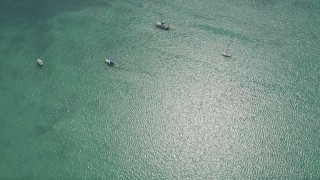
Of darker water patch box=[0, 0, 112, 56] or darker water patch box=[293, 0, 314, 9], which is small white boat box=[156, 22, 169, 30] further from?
darker water patch box=[293, 0, 314, 9]

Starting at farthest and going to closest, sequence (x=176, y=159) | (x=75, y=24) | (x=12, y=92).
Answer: (x=75, y=24) → (x=12, y=92) → (x=176, y=159)

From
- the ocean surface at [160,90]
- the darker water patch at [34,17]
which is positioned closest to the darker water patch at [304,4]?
the ocean surface at [160,90]

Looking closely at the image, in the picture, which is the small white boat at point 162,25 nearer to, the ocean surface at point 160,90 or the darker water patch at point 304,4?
the ocean surface at point 160,90

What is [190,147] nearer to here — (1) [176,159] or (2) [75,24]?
(1) [176,159]

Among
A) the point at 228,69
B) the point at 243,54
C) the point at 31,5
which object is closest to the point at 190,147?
the point at 228,69

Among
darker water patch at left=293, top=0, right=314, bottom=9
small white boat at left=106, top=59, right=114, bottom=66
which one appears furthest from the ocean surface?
small white boat at left=106, top=59, right=114, bottom=66

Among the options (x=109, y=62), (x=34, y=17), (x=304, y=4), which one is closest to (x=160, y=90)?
(x=109, y=62)

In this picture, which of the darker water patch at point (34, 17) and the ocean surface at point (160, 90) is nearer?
the ocean surface at point (160, 90)

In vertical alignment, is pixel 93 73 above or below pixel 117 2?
below
